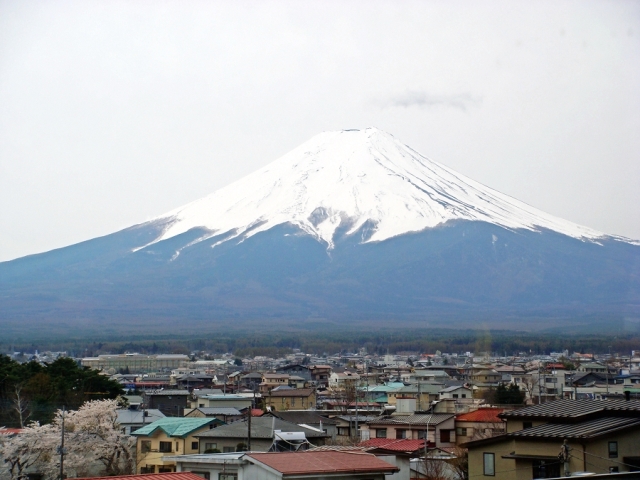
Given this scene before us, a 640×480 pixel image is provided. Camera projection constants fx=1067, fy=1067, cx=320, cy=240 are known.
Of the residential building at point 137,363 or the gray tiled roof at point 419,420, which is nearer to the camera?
the gray tiled roof at point 419,420

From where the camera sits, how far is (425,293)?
152m

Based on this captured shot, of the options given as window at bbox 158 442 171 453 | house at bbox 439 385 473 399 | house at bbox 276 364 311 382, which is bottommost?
window at bbox 158 442 171 453

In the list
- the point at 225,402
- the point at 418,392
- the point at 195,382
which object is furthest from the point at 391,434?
the point at 195,382

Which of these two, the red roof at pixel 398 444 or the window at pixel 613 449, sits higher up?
the window at pixel 613 449

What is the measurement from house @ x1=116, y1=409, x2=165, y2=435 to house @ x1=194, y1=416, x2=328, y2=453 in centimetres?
537

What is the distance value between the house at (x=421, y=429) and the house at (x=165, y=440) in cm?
376

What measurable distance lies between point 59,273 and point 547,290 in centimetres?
7379

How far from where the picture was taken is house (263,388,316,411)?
42781 mm

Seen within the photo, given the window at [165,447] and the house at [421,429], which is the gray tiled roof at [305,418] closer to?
the house at [421,429]

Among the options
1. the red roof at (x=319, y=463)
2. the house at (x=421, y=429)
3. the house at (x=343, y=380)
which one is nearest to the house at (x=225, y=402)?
the house at (x=421, y=429)

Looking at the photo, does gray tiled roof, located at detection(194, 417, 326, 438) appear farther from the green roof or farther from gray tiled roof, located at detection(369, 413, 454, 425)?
gray tiled roof, located at detection(369, 413, 454, 425)

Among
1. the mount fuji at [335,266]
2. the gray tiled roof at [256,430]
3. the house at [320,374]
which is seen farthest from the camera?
the mount fuji at [335,266]

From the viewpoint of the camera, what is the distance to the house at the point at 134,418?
28641mm

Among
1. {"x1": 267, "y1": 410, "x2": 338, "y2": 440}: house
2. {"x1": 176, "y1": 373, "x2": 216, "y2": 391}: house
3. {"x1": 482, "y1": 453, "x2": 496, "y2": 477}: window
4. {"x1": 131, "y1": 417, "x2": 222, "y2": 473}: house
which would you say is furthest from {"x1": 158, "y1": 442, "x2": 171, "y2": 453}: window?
{"x1": 176, "y1": 373, "x2": 216, "y2": 391}: house
